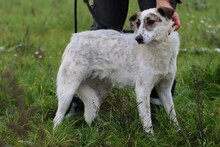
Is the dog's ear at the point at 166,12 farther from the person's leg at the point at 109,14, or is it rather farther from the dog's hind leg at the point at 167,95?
the person's leg at the point at 109,14

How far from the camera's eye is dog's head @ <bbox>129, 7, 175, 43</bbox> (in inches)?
140

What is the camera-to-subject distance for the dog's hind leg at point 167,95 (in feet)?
12.9

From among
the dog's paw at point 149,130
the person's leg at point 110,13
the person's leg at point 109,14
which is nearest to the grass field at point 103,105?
the dog's paw at point 149,130

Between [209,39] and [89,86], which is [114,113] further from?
[209,39]

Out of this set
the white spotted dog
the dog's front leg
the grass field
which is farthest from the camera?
the dog's front leg

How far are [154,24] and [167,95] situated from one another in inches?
28.2

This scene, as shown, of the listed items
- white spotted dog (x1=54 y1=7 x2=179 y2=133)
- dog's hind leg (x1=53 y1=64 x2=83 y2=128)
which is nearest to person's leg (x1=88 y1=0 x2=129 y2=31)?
white spotted dog (x1=54 y1=7 x2=179 y2=133)

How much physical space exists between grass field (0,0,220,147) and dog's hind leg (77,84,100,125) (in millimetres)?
75

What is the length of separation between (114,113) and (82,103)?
23.8 inches

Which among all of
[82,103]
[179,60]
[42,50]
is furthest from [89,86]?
[42,50]

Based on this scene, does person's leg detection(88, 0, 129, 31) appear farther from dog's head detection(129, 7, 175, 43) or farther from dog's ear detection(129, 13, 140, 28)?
dog's head detection(129, 7, 175, 43)

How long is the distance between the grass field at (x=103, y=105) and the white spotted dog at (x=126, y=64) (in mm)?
146

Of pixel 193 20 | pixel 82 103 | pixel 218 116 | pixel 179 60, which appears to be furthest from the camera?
pixel 193 20

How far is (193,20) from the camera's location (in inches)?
338
